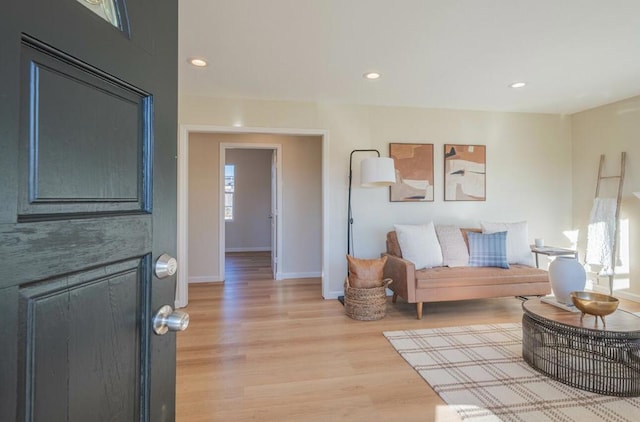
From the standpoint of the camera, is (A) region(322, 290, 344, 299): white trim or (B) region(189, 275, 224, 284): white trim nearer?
(A) region(322, 290, 344, 299): white trim

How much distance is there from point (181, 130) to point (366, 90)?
2117 millimetres

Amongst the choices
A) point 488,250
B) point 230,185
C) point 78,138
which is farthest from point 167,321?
point 230,185

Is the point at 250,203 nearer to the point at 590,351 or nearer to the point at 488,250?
the point at 488,250

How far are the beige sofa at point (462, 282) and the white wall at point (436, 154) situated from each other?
2.71ft

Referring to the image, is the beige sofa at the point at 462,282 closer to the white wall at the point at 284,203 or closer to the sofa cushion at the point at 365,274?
the sofa cushion at the point at 365,274

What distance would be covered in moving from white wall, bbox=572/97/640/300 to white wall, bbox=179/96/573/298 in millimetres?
132

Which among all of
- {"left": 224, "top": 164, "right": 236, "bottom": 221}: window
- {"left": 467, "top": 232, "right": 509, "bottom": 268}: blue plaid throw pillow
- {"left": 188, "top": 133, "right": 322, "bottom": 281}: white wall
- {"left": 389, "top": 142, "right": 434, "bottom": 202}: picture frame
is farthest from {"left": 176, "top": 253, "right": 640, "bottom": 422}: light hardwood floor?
{"left": 224, "top": 164, "right": 236, "bottom": 221}: window

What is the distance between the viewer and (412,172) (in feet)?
13.2

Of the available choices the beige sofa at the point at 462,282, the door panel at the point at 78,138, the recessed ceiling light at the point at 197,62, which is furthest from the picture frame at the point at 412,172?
the door panel at the point at 78,138

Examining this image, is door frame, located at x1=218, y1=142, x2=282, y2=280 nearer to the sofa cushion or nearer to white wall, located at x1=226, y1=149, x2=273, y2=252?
the sofa cushion

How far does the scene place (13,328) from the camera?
43 cm

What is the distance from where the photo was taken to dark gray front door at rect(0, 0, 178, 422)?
1.43 feet

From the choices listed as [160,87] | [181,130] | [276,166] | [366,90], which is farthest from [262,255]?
[160,87]

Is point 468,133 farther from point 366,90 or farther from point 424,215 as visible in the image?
point 366,90
